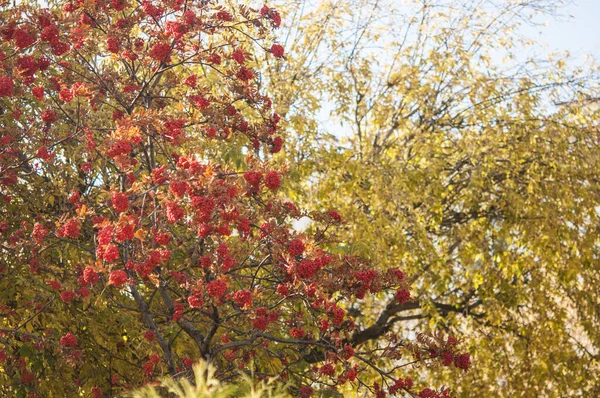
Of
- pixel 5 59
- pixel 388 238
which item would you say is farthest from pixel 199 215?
pixel 388 238

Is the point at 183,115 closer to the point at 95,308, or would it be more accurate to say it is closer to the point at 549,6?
the point at 95,308

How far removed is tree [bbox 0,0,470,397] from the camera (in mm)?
4668

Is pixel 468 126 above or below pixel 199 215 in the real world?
above

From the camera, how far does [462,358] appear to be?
5.07 meters

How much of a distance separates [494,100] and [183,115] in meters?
5.91

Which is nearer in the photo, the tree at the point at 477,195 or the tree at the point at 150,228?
the tree at the point at 150,228

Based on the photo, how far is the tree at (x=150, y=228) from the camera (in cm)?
467

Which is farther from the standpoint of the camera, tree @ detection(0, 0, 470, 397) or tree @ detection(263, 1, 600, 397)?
tree @ detection(263, 1, 600, 397)

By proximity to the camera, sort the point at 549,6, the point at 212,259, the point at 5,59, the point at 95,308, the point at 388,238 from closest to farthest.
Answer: the point at 212,259, the point at 5,59, the point at 95,308, the point at 388,238, the point at 549,6

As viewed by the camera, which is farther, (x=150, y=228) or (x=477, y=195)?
(x=477, y=195)

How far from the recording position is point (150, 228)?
5.29 metres

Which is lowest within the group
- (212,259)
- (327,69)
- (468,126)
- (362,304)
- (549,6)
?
(212,259)

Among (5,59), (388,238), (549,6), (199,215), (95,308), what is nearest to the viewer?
(199,215)

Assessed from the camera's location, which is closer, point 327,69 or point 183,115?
point 183,115
